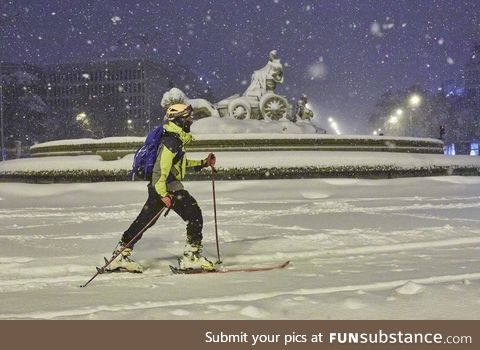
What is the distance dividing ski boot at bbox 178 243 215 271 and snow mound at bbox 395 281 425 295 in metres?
1.80

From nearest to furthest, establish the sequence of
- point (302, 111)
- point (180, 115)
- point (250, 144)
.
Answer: point (180, 115), point (250, 144), point (302, 111)

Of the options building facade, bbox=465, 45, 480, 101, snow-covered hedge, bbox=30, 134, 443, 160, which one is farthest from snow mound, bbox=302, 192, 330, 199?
building facade, bbox=465, 45, 480, 101

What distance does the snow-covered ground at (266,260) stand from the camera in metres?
3.35

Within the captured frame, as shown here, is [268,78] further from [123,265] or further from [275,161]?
[123,265]

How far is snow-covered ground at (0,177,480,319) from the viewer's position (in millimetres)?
3354

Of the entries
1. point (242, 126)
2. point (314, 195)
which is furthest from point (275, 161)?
point (242, 126)

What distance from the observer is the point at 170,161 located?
4.48 metres

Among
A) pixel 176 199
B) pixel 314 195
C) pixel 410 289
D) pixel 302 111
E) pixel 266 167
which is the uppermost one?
pixel 302 111

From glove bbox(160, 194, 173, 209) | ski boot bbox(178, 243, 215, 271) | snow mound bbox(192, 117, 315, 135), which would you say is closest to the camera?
glove bbox(160, 194, 173, 209)

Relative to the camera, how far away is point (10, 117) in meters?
52.9

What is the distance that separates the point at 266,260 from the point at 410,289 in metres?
1.90

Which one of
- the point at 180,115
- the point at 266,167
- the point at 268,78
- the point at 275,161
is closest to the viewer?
the point at 180,115

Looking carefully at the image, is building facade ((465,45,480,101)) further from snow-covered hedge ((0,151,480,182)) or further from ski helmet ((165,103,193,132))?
ski helmet ((165,103,193,132))
